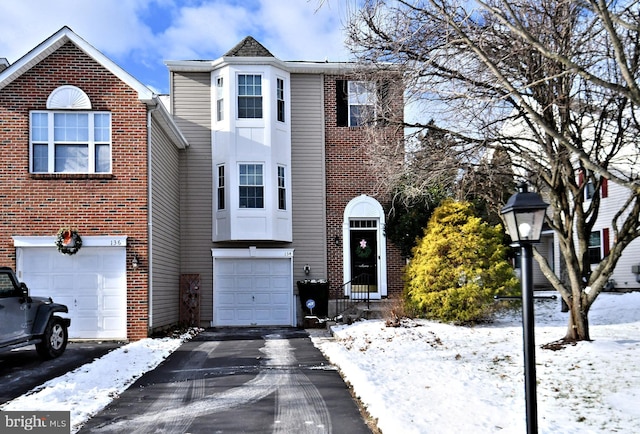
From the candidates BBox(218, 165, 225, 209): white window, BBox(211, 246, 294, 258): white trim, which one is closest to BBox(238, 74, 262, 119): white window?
BBox(218, 165, 225, 209): white window

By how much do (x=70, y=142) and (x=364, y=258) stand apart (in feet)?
30.3

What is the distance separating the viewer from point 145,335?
14.3 m

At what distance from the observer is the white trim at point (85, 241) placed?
14230 mm

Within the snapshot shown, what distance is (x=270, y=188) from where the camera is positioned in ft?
60.5

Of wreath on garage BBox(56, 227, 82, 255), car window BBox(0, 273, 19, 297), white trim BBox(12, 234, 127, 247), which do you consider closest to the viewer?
car window BBox(0, 273, 19, 297)

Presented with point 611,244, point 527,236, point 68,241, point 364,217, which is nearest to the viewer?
point 527,236

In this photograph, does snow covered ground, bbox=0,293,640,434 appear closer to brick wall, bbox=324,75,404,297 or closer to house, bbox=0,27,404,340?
house, bbox=0,27,404,340

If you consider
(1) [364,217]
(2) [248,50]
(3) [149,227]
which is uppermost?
(2) [248,50]

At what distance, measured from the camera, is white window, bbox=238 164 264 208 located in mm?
18531

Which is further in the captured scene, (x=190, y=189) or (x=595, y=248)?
(x=595, y=248)

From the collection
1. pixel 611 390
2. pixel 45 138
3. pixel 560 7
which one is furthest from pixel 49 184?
pixel 611 390

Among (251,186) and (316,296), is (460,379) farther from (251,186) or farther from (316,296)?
(251,186)

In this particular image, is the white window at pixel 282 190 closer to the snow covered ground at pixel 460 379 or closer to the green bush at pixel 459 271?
the green bush at pixel 459 271

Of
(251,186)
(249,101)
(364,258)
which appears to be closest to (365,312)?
(364,258)
